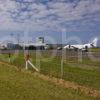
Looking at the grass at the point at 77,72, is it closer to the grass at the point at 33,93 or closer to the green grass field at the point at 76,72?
the green grass field at the point at 76,72

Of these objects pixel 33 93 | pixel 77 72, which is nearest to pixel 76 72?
pixel 77 72

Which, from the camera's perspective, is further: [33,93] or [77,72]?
[77,72]

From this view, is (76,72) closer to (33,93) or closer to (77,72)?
(77,72)

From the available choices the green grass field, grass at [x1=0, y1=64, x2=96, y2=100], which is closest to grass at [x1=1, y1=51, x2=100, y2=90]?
the green grass field

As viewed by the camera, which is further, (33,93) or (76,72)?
(76,72)

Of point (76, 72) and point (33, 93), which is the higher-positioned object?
point (33, 93)

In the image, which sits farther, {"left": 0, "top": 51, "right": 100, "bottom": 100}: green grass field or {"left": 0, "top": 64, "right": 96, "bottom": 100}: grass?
{"left": 0, "top": 51, "right": 100, "bottom": 100}: green grass field

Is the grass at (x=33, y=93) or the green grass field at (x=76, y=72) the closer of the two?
the grass at (x=33, y=93)

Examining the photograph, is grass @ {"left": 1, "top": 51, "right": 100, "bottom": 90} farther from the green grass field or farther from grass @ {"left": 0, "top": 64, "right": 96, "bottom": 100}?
grass @ {"left": 0, "top": 64, "right": 96, "bottom": 100}

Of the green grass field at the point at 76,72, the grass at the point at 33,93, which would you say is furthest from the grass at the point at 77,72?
the grass at the point at 33,93

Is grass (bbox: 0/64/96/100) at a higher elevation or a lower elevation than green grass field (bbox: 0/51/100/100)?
higher

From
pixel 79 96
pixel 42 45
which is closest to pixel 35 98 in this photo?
pixel 79 96

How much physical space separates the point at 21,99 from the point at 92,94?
3.41 meters

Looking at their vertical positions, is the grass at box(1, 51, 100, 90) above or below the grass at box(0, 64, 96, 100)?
below
